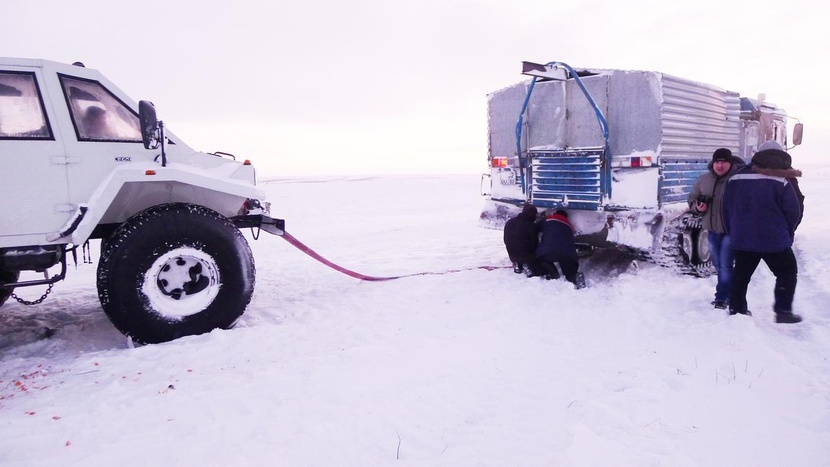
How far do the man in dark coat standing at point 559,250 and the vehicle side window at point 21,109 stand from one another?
5317mm

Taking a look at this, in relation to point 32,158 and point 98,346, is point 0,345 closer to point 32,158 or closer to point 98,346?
point 98,346

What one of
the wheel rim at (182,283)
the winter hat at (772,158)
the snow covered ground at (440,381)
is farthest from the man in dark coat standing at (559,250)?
the wheel rim at (182,283)

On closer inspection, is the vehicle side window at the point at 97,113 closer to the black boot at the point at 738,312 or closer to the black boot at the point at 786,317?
the black boot at the point at 738,312

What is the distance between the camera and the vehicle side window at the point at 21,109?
4148 millimetres

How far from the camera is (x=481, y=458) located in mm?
2645

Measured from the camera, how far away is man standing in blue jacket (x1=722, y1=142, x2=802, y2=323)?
4.69 metres

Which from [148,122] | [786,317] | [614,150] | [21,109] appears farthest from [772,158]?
[21,109]

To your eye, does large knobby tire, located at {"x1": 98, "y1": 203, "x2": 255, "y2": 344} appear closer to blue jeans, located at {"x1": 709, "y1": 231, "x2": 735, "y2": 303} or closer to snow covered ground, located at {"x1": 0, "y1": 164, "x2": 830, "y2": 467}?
snow covered ground, located at {"x1": 0, "y1": 164, "x2": 830, "y2": 467}

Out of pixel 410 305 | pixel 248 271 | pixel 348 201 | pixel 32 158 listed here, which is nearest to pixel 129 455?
pixel 248 271

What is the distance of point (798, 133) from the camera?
9625 mm

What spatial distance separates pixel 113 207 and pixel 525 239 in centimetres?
474

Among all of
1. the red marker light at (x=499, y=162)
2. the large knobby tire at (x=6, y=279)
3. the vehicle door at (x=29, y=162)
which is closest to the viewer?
the vehicle door at (x=29, y=162)

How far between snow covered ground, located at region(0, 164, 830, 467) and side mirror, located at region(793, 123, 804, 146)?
446cm

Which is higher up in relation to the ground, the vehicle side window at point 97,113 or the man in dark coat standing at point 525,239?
the vehicle side window at point 97,113
